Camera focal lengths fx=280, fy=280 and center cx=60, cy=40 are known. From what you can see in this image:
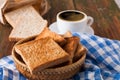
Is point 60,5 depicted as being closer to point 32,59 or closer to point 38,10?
point 38,10

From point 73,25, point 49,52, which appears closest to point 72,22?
point 73,25

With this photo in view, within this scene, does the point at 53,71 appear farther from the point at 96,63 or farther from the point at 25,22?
the point at 25,22

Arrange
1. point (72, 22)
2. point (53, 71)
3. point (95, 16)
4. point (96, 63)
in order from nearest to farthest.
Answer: point (53, 71) → point (96, 63) → point (72, 22) → point (95, 16)

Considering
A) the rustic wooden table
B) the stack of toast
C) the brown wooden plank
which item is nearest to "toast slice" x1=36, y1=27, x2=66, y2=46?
the stack of toast

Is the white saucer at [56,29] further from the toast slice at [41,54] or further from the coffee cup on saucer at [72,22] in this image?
the toast slice at [41,54]

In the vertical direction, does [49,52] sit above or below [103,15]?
above

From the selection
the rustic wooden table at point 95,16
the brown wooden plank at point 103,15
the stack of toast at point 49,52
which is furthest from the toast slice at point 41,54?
the brown wooden plank at point 103,15

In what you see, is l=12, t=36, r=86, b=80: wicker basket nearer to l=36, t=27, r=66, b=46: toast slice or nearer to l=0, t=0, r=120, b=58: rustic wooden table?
l=36, t=27, r=66, b=46: toast slice
